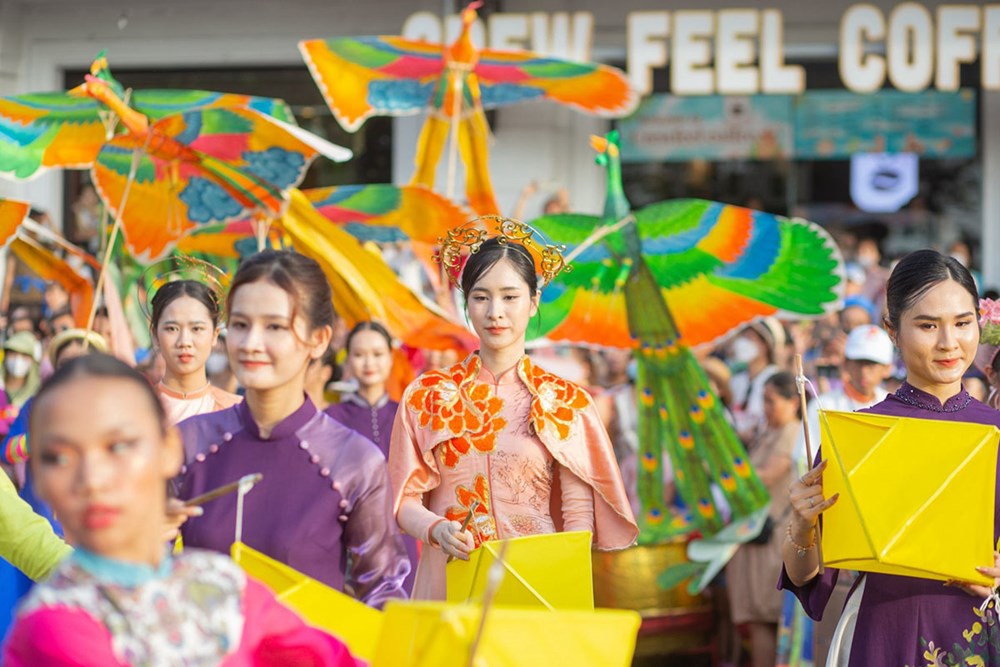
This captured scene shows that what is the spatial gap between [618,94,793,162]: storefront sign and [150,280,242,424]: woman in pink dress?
24.1 feet

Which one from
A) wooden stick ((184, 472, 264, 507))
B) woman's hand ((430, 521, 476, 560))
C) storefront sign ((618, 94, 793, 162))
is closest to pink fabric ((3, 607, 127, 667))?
wooden stick ((184, 472, 264, 507))

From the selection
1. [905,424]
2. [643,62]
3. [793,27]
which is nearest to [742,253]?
[905,424]

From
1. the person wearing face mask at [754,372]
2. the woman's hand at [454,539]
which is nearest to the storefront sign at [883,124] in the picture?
the person wearing face mask at [754,372]

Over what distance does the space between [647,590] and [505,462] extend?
10.2 ft

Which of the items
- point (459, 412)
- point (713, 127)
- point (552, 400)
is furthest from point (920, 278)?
point (713, 127)

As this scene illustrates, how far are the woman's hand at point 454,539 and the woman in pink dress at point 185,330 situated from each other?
1132mm

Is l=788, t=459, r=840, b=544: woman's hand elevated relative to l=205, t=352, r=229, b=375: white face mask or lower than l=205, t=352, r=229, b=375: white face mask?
lower

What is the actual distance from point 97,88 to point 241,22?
18.3 feet

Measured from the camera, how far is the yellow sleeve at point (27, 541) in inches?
127

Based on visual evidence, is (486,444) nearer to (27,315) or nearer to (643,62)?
(27,315)

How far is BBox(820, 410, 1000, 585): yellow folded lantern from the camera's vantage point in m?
3.17

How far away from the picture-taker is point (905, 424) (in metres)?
3.26

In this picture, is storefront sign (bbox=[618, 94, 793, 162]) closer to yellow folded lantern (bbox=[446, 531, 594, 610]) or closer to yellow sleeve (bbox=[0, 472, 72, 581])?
yellow folded lantern (bbox=[446, 531, 594, 610])

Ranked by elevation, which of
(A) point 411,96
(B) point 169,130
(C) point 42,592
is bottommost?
(C) point 42,592
